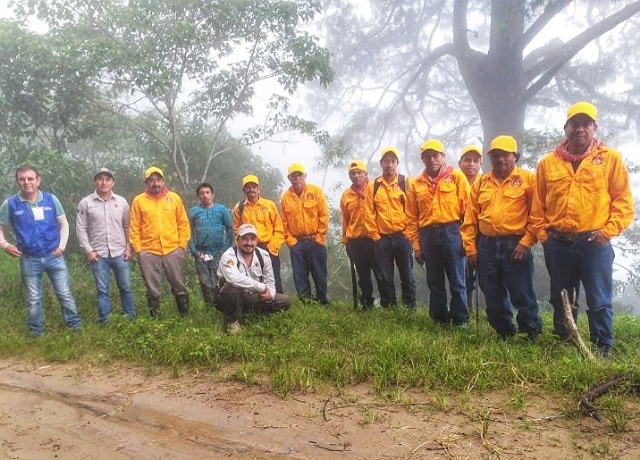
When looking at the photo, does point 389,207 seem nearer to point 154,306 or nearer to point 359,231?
point 359,231

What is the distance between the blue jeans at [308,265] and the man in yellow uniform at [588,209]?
2986 millimetres

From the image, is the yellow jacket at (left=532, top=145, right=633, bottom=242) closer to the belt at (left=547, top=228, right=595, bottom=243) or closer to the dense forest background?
the belt at (left=547, top=228, right=595, bottom=243)

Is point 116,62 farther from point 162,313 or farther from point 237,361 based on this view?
point 237,361

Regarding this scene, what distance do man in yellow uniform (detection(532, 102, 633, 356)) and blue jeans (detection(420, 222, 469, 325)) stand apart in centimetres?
97

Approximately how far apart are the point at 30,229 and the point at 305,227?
3.22 metres

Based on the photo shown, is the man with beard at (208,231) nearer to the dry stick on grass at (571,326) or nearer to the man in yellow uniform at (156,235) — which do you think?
the man in yellow uniform at (156,235)

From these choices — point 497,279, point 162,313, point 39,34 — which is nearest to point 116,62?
point 39,34

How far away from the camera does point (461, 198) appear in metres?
4.55

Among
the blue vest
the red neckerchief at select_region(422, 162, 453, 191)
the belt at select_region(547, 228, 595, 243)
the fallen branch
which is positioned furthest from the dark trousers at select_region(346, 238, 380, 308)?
the blue vest

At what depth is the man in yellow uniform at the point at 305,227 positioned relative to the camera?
19.3 feet

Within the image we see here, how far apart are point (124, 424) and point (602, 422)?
10.4 feet

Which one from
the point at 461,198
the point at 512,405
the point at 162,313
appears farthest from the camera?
the point at 162,313

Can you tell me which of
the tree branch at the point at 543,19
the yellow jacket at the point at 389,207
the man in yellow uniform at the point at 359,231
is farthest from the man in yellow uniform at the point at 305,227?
the tree branch at the point at 543,19

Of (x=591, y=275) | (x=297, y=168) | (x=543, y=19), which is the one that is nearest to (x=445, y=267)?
(x=591, y=275)
